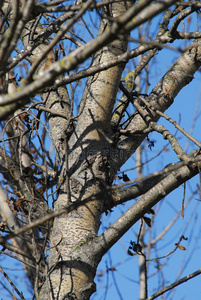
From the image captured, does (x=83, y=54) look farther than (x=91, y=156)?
No

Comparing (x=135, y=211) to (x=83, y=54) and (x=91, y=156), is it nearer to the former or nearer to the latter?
Result: (x=91, y=156)

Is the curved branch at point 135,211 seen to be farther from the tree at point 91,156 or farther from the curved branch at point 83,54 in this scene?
the curved branch at point 83,54

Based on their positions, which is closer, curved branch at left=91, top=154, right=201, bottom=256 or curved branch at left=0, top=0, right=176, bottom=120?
curved branch at left=0, top=0, right=176, bottom=120

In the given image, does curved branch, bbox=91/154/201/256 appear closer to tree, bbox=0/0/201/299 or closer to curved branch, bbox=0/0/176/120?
tree, bbox=0/0/201/299

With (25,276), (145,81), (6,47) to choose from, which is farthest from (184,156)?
(145,81)

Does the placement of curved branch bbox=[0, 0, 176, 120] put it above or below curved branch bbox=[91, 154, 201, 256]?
below

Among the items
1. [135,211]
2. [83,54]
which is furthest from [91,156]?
[83,54]

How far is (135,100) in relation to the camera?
8.05 feet

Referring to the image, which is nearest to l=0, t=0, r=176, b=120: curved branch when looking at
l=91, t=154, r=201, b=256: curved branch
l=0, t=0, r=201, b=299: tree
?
l=0, t=0, r=201, b=299: tree

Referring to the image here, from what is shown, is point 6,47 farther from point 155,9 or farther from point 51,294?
point 51,294

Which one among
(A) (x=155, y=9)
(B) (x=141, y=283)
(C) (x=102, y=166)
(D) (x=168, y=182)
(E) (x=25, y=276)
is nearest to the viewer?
(A) (x=155, y=9)

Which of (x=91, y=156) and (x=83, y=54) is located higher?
(x=91, y=156)

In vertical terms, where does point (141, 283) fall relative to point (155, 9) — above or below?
above

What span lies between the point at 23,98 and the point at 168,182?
1150 mm
